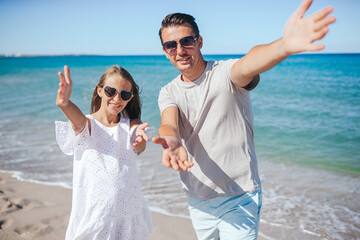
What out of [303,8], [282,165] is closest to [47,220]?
[303,8]

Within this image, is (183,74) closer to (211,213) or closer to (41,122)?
(211,213)

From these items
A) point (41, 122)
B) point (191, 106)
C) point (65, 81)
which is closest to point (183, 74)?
point (191, 106)

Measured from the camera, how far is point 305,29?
167 cm

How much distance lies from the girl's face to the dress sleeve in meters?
0.31

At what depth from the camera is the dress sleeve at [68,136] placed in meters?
2.67

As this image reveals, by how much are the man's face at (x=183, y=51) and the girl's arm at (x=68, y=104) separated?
2.74 feet

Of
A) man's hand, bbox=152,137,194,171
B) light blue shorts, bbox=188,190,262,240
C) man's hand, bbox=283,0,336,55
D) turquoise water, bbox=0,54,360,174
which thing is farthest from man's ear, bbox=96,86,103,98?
man's hand, bbox=283,0,336,55

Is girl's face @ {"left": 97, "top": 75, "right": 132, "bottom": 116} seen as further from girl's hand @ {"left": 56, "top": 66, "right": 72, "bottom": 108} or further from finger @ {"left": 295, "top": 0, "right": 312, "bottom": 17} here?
finger @ {"left": 295, "top": 0, "right": 312, "bottom": 17}

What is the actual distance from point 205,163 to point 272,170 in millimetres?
4653

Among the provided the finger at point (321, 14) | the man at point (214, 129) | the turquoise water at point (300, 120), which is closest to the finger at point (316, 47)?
the finger at point (321, 14)

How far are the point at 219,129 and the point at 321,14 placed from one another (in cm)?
112

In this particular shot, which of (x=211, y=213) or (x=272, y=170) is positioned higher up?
(x=211, y=213)

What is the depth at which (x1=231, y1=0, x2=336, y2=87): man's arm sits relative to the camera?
160cm

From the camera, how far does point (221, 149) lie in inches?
96.3
